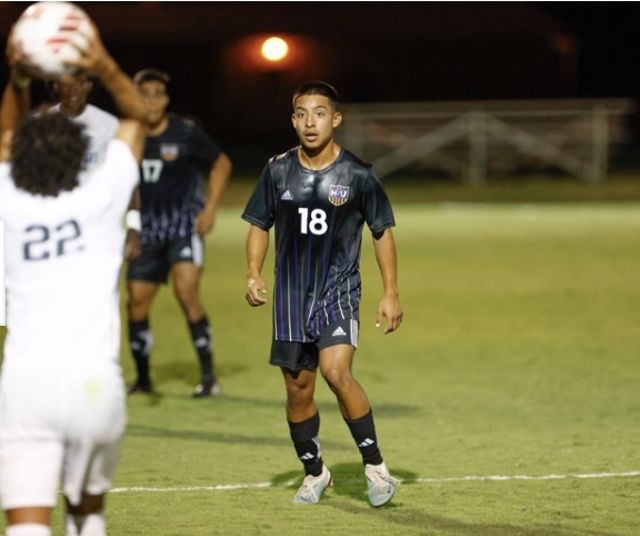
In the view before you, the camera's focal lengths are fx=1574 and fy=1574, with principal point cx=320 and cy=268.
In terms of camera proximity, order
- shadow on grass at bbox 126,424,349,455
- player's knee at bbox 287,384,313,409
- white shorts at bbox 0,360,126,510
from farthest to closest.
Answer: shadow on grass at bbox 126,424,349,455
player's knee at bbox 287,384,313,409
white shorts at bbox 0,360,126,510

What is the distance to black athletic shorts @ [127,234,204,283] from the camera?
11617 mm

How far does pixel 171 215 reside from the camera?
1164cm

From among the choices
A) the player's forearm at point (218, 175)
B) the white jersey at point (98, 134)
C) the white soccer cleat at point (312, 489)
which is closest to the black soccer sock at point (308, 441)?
the white soccer cleat at point (312, 489)

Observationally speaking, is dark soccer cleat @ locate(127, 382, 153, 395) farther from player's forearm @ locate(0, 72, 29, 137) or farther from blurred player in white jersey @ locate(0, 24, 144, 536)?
blurred player in white jersey @ locate(0, 24, 144, 536)

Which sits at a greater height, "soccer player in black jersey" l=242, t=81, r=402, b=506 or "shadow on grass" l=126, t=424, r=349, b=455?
"soccer player in black jersey" l=242, t=81, r=402, b=506

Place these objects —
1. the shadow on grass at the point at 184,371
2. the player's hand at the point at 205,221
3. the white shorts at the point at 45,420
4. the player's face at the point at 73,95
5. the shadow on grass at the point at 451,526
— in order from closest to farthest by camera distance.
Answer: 1. the white shorts at the point at 45,420
2. the player's face at the point at 73,95
3. the shadow on grass at the point at 451,526
4. the player's hand at the point at 205,221
5. the shadow on grass at the point at 184,371

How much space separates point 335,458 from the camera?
371 inches

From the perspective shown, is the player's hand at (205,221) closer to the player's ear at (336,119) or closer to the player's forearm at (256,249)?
the player's forearm at (256,249)

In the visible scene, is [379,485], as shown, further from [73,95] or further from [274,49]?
[274,49]

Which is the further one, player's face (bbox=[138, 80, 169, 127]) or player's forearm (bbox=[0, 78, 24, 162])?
player's face (bbox=[138, 80, 169, 127])

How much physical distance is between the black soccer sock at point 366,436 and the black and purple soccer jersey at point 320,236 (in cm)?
48

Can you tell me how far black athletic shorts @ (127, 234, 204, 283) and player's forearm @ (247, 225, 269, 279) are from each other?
359cm

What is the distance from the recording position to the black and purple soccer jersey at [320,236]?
25.9 feet

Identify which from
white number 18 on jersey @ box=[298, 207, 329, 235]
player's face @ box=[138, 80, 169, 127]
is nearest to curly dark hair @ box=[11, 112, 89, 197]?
white number 18 on jersey @ box=[298, 207, 329, 235]
